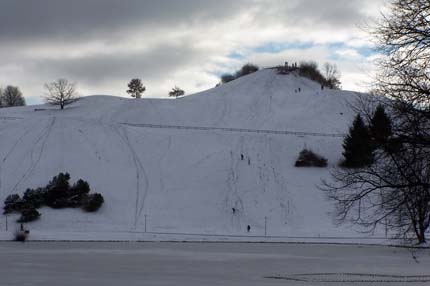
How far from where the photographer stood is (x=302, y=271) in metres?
23.8

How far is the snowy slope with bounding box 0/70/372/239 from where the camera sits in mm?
48281

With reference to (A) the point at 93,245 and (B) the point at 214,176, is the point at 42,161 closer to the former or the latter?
(B) the point at 214,176

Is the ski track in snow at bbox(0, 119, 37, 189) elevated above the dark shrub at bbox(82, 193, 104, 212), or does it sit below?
above

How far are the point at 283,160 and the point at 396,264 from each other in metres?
36.1

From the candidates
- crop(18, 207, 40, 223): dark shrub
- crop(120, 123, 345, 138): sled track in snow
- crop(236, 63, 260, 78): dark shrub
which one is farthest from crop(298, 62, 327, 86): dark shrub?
crop(18, 207, 40, 223): dark shrub

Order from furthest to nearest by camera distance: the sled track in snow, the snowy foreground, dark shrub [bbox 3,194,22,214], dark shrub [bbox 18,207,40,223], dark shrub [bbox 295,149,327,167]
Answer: the sled track in snow < dark shrub [bbox 295,149,327,167] < dark shrub [bbox 3,194,22,214] < dark shrub [bbox 18,207,40,223] < the snowy foreground

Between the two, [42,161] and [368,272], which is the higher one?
[42,161]

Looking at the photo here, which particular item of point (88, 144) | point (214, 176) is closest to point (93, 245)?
point (214, 176)

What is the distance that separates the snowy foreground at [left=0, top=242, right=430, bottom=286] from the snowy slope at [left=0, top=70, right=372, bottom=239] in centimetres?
842

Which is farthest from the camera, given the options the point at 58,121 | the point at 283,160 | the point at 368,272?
the point at 58,121

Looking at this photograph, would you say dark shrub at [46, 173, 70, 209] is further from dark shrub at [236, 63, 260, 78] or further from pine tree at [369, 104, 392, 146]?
dark shrub at [236, 63, 260, 78]

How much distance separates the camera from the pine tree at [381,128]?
1480cm

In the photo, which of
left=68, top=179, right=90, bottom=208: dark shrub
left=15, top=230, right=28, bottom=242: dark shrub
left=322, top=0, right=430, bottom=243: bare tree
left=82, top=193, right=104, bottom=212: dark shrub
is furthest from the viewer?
left=68, top=179, right=90, bottom=208: dark shrub

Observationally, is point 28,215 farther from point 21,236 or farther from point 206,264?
point 206,264
